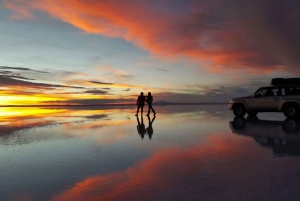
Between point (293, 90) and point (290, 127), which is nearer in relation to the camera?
point (290, 127)

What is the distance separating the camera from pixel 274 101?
1852 centimetres

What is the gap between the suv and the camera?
17.9m

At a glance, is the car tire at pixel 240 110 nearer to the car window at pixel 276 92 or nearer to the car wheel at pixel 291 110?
the car window at pixel 276 92

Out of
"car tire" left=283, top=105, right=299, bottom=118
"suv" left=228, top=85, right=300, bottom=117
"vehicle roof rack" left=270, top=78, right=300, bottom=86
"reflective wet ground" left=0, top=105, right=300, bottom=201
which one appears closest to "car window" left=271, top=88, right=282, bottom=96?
"suv" left=228, top=85, right=300, bottom=117

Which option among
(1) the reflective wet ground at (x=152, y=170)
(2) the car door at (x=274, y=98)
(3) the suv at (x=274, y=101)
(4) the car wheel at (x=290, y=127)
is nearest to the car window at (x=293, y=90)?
(3) the suv at (x=274, y=101)

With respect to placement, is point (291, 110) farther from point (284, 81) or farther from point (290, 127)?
point (290, 127)

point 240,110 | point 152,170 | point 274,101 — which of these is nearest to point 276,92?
point 274,101

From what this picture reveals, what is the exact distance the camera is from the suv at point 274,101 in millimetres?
17938

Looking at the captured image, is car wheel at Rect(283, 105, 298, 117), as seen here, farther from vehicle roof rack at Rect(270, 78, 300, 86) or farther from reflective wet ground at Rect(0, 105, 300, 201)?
reflective wet ground at Rect(0, 105, 300, 201)

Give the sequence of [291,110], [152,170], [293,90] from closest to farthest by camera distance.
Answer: [152,170]
[291,110]
[293,90]

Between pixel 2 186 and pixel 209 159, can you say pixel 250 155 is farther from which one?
pixel 2 186

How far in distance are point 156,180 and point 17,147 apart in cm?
585

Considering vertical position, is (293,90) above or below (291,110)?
above

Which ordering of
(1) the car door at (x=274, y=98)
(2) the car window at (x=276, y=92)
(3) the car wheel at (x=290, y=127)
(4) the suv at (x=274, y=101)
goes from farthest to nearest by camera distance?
(2) the car window at (x=276, y=92) → (1) the car door at (x=274, y=98) → (4) the suv at (x=274, y=101) → (3) the car wheel at (x=290, y=127)
